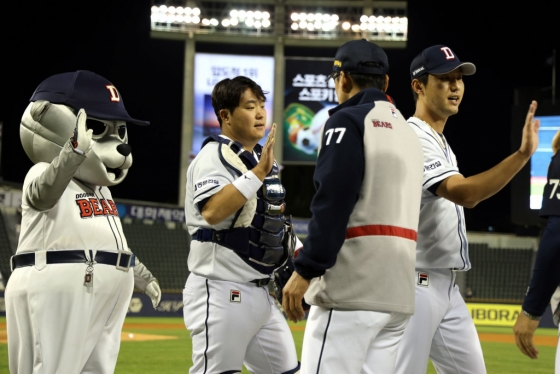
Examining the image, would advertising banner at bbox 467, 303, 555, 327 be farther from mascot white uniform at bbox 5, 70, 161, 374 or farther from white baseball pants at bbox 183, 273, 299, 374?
mascot white uniform at bbox 5, 70, 161, 374

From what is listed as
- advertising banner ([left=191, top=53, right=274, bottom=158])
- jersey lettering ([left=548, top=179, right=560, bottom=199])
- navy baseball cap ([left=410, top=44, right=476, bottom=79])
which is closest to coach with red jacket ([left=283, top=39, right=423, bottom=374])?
jersey lettering ([left=548, top=179, right=560, bottom=199])

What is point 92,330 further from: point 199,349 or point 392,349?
point 392,349

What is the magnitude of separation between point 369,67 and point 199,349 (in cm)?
164

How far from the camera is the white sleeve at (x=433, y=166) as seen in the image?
355 centimetres

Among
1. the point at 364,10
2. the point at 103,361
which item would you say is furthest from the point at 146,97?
the point at 103,361

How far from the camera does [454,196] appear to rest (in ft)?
11.3

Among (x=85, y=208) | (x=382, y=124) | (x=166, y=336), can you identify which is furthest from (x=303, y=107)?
(x=382, y=124)

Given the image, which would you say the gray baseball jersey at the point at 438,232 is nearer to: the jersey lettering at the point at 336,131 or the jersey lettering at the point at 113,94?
the jersey lettering at the point at 336,131

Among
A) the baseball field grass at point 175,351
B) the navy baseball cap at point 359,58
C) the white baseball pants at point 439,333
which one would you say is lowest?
the baseball field grass at point 175,351

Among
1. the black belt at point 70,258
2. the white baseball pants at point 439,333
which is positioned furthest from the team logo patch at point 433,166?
the black belt at point 70,258

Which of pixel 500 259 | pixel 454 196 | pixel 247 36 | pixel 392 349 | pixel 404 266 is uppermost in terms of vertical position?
pixel 247 36

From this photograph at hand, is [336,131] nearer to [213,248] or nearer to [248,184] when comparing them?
[248,184]

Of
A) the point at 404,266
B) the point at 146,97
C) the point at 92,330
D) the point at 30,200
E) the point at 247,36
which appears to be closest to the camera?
the point at 404,266

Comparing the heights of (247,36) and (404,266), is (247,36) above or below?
above
